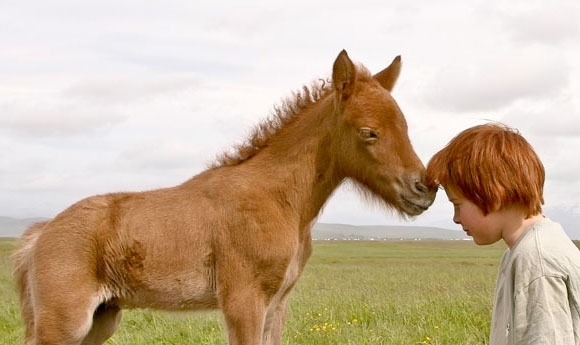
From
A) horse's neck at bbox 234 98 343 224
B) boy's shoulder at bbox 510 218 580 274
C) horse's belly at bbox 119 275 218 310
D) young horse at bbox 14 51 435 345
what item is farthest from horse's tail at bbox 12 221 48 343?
boy's shoulder at bbox 510 218 580 274

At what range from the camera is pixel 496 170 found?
306 centimetres

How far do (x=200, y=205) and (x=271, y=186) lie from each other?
1.96ft

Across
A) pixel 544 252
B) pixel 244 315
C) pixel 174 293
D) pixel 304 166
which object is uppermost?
pixel 304 166

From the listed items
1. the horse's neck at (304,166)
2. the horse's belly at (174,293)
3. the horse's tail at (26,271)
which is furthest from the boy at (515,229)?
the horse's tail at (26,271)

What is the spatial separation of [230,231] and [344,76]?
154cm

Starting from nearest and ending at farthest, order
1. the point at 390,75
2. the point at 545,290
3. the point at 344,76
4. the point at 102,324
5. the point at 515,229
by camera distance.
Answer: the point at 545,290 < the point at 515,229 < the point at 344,76 < the point at 102,324 < the point at 390,75

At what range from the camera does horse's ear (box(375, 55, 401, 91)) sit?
6297 mm

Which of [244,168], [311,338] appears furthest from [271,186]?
[311,338]

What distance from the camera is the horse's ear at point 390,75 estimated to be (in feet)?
20.7

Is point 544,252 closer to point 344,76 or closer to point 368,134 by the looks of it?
point 368,134

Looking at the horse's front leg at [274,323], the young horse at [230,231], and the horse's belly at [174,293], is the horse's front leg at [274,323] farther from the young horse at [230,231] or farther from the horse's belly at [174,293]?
the horse's belly at [174,293]

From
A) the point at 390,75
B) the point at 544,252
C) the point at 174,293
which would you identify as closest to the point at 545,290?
the point at 544,252

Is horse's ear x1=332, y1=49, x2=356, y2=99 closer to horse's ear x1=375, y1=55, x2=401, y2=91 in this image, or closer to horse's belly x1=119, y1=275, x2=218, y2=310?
horse's ear x1=375, y1=55, x2=401, y2=91

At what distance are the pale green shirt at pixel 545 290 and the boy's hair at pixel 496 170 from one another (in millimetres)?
164
